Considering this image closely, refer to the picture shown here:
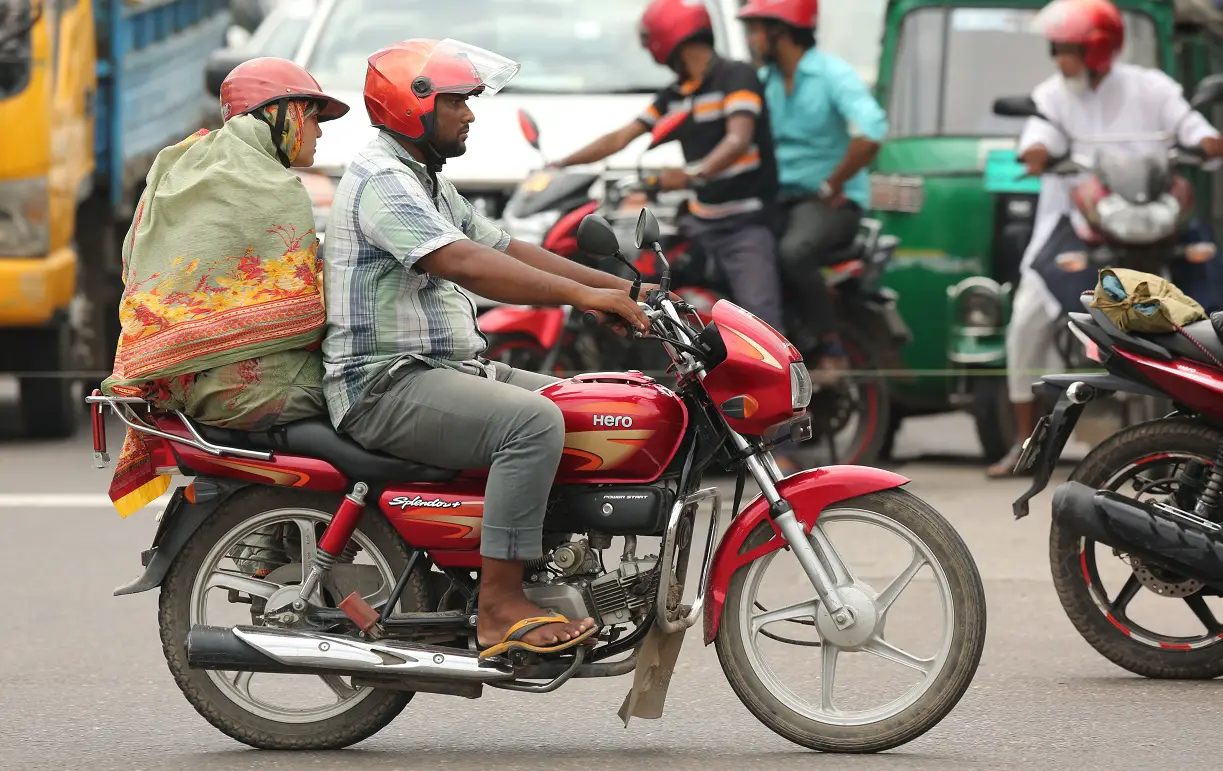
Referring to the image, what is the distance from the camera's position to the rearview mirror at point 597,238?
16.0ft

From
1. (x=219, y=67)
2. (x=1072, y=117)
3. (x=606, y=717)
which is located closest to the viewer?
(x=606, y=717)

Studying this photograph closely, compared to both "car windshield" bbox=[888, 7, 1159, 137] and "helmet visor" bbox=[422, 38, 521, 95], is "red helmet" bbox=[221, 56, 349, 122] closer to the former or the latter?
"helmet visor" bbox=[422, 38, 521, 95]

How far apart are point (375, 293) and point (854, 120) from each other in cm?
530

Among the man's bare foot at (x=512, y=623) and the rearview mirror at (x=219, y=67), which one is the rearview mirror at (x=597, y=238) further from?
the rearview mirror at (x=219, y=67)

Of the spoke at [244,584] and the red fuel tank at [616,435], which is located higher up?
the red fuel tank at [616,435]

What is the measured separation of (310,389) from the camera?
525 cm

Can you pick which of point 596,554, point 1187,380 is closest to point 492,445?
→ point 596,554

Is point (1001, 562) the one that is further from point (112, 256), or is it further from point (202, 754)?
point (112, 256)

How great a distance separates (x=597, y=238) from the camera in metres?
4.87

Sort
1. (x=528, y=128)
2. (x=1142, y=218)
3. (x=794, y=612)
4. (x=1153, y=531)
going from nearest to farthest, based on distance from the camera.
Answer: (x=794, y=612) < (x=1153, y=531) < (x=528, y=128) < (x=1142, y=218)

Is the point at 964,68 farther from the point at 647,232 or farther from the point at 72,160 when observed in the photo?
the point at 647,232

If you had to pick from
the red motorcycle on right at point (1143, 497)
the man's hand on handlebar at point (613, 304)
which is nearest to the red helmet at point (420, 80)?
the man's hand on handlebar at point (613, 304)

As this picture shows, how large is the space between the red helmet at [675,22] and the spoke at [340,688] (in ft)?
16.9

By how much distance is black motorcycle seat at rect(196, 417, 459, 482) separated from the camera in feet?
17.0
